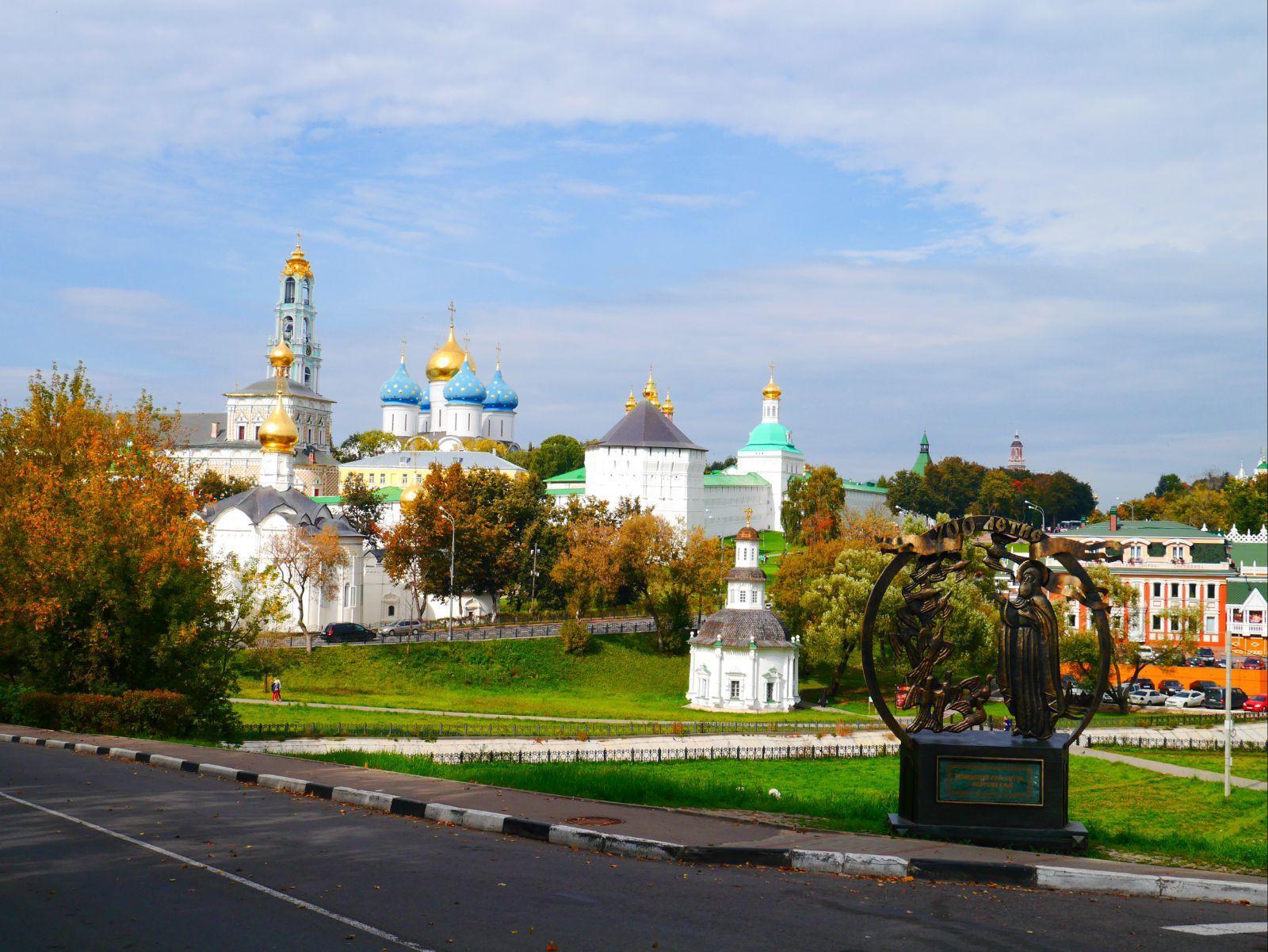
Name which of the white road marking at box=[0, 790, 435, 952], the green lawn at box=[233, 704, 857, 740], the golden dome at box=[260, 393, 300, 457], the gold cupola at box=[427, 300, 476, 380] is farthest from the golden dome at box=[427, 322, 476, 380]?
the white road marking at box=[0, 790, 435, 952]

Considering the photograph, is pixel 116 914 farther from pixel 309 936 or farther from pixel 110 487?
pixel 110 487

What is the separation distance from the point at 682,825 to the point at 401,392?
130336 millimetres

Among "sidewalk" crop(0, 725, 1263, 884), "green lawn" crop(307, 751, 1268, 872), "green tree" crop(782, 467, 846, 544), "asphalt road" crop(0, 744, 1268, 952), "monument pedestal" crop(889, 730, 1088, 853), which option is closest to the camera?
"asphalt road" crop(0, 744, 1268, 952)

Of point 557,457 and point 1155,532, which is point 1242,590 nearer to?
point 1155,532

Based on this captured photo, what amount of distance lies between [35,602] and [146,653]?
2469mm

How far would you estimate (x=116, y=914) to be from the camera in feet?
28.0

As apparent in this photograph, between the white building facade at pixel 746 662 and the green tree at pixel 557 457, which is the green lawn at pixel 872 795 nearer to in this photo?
the white building facade at pixel 746 662

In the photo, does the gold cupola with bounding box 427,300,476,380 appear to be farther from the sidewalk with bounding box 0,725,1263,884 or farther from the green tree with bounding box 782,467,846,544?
the sidewalk with bounding box 0,725,1263,884

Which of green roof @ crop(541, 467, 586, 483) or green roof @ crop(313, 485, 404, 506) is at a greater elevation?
green roof @ crop(541, 467, 586, 483)

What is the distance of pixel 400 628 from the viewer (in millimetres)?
65625

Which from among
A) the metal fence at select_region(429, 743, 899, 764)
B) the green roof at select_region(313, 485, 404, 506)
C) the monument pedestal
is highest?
the green roof at select_region(313, 485, 404, 506)

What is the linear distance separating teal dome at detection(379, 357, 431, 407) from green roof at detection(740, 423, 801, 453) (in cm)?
3680

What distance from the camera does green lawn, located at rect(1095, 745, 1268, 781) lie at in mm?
30719

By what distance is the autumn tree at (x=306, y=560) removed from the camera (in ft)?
201
